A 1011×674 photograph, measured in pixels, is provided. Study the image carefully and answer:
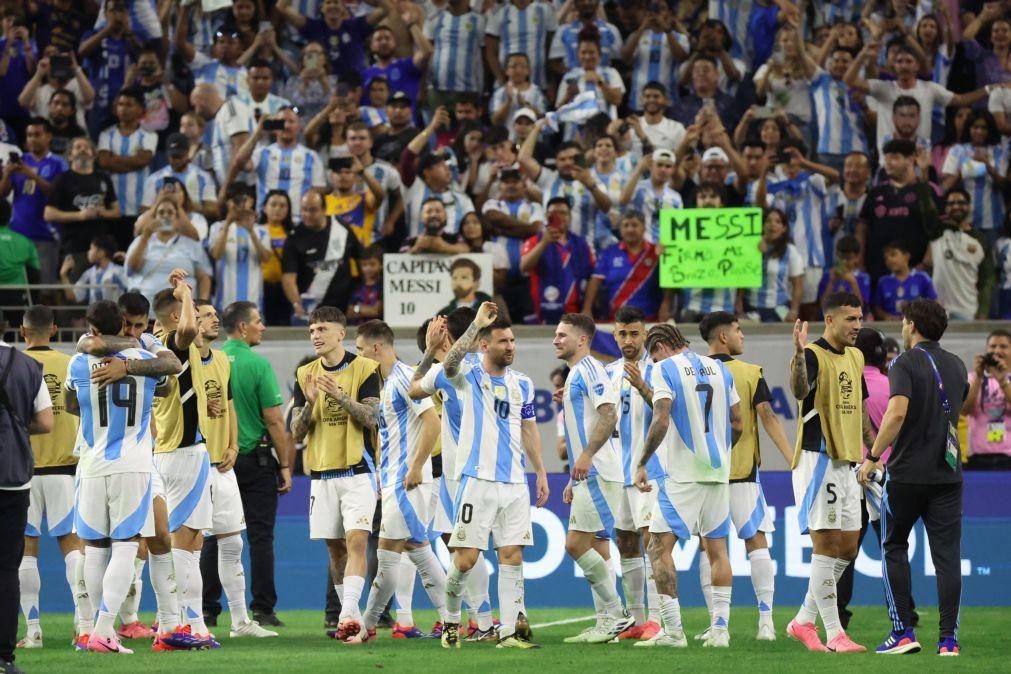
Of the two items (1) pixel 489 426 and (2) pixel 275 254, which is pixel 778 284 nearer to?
(2) pixel 275 254

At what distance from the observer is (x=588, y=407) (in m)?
11.4

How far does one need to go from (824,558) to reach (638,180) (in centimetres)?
779

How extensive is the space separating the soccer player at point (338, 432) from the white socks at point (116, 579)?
1.55m

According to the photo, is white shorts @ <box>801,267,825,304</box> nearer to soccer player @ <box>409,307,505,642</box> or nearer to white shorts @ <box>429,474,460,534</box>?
white shorts @ <box>429,474,460,534</box>

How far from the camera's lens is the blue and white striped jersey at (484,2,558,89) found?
816 inches

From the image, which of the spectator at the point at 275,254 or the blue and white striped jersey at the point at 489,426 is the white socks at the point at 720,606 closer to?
the blue and white striped jersey at the point at 489,426

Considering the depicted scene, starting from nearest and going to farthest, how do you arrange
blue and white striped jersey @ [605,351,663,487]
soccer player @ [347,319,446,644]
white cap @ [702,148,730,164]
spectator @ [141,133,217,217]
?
soccer player @ [347,319,446,644], blue and white striped jersey @ [605,351,663,487], white cap @ [702,148,730,164], spectator @ [141,133,217,217]

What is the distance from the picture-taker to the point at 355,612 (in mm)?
11156

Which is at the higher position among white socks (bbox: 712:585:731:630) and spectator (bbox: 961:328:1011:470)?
spectator (bbox: 961:328:1011:470)

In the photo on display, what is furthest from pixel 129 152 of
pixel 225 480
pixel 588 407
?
pixel 588 407

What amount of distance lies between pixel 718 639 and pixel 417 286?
666cm

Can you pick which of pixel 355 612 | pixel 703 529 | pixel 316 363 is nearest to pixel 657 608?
pixel 703 529

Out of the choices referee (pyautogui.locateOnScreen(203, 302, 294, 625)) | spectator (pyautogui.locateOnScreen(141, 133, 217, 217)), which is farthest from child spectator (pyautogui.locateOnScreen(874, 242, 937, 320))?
spectator (pyautogui.locateOnScreen(141, 133, 217, 217))

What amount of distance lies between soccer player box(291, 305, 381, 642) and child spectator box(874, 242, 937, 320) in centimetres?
760
